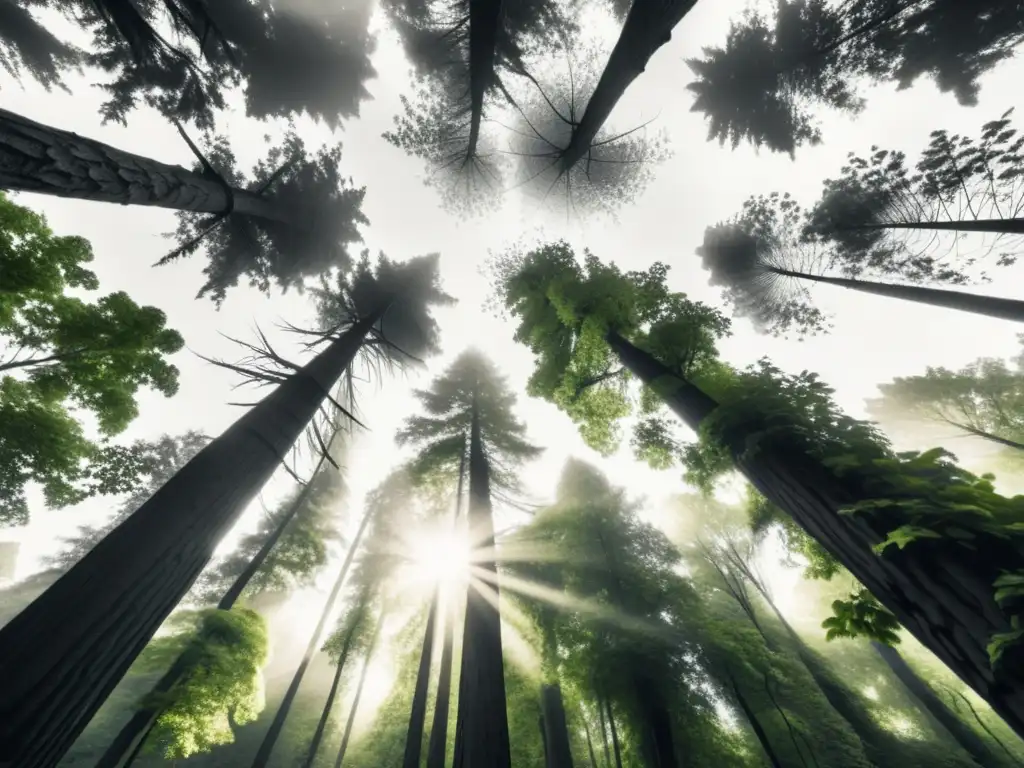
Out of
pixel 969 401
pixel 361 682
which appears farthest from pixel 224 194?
pixel 969 401

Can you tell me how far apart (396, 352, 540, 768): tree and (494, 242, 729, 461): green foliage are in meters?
2.77

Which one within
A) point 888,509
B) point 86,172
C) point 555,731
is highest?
point 86,172

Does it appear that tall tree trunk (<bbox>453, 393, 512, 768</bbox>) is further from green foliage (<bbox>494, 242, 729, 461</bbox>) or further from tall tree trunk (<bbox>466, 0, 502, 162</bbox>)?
tall tree trunk (<bbox>466, 0, 502, 162</bbox>)

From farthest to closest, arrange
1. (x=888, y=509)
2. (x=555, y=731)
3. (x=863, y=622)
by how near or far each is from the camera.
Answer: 1. (x=555, y=731)
2. (x=863, y=622)
3. (x=888, y=509)

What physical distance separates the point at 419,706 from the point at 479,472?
741 centimetres

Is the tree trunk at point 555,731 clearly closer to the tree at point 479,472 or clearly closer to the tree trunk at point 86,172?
the tree at point 479,472

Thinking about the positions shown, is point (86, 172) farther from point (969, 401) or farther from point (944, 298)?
point (969, 401)

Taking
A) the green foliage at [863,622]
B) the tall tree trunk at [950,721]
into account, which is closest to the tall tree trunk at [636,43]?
the green foliage at [863,622]

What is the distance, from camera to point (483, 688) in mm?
4871

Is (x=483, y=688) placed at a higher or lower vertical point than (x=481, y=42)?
lower

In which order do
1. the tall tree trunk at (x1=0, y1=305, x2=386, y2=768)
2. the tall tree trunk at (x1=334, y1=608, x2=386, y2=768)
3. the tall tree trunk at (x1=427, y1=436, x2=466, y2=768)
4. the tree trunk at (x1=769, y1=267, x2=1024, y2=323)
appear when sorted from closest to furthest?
the tall tree trunk at (x1=0, y1=305, x2=386, y2=768), the tree trunk at (x1=769, y1=267, x2=1024, y2=323), the tall tree trunk at (x1=427, y1=436, x2=466, y2=768), the tall tree trunk at (x1=334, y1=608, x2=386, y2=768)

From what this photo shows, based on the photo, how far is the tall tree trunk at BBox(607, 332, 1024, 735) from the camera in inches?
73.5

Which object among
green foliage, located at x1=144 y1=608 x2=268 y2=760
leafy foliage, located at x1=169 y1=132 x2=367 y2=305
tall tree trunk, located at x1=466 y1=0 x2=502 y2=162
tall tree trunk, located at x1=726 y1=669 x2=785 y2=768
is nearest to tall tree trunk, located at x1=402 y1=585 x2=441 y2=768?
green foliage, located at x1=144 y1=608 x2=268 y2=760

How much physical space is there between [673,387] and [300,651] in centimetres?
3702
